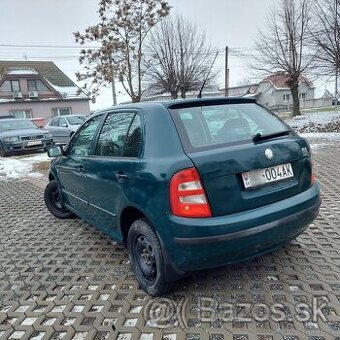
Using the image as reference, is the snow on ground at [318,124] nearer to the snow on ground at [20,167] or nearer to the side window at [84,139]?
the snow on ground at [20,167]

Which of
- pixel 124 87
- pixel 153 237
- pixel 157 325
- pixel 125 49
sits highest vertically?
pixel 125 49

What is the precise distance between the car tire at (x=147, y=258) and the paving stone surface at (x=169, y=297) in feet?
0.38

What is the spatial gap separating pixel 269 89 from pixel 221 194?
55.6 m

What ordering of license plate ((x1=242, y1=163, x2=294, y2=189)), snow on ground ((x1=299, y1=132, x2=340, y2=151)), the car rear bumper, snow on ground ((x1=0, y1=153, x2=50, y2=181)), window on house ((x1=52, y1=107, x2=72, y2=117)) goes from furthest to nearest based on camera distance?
1. window on house ((x1=52, y1=107, x2=72, y2=117))
2. snow on ground ((x1=299, y1=132, x2=340, y2=151))
3. snow on ground ((x1=0, y1=153, x2=50, y2=181))
4. license plate ((x1=242, y1=163, x2=294, y2=189))
5. the car rear bumper

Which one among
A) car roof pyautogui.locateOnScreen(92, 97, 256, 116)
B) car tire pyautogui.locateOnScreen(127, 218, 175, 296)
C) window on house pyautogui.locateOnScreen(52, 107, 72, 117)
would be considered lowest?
car tire pyautogui.locateOnScreen(127, 218, 175, 296)

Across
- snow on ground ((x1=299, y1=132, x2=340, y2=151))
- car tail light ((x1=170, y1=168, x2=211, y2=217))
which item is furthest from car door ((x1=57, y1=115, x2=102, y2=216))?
snow on ground ((x1=299, y1=132, x2=340, y2=151))

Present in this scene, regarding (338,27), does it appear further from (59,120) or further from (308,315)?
(308,315)

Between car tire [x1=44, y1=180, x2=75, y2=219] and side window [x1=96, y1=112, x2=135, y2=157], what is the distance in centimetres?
192

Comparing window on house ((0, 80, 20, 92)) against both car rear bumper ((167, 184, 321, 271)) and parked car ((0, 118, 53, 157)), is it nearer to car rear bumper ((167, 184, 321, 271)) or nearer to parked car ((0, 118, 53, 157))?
parked car ((0, 118, 53, 157))

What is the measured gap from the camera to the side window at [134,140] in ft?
9.41

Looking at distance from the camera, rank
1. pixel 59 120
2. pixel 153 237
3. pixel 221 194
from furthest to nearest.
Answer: pixel 59 120 < pixel 153 237 < pixel 221 194

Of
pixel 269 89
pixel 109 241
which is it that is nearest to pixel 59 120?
pixel 109 241

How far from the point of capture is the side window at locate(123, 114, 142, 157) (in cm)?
287

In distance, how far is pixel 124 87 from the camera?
56.6ft
